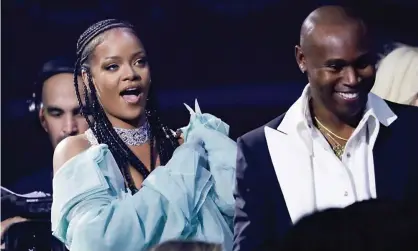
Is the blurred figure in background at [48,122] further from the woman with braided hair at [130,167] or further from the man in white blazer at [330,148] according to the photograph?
the man in white blazer at [330,148]

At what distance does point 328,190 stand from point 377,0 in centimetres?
81

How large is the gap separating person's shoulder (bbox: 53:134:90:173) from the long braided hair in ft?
0.14

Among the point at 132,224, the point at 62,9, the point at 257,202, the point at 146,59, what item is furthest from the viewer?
the point at 62,9

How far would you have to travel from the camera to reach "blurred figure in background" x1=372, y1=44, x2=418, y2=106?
7.64 feet

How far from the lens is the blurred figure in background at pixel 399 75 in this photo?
233cm

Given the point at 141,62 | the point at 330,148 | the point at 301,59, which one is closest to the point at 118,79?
the point at 141,62

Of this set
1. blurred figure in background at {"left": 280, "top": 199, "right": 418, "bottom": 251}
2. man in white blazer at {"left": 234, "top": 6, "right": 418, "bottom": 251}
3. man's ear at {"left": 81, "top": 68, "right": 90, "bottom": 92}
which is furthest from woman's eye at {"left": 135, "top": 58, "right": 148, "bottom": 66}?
blurred figure in background at {"left": 280, "top": 199, "right": 418, "bottom": 251}

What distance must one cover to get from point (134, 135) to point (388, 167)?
719 mm

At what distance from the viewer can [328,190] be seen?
1.75 metres

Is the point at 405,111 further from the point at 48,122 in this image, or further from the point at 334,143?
the point at 48,122

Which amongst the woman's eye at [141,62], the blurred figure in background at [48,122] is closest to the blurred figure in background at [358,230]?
the woman's eye at [141,62]

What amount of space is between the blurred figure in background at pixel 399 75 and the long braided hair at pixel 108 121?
63 centimetres

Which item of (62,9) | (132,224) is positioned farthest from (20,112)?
(132,224)

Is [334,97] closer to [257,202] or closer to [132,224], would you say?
[257,202]
